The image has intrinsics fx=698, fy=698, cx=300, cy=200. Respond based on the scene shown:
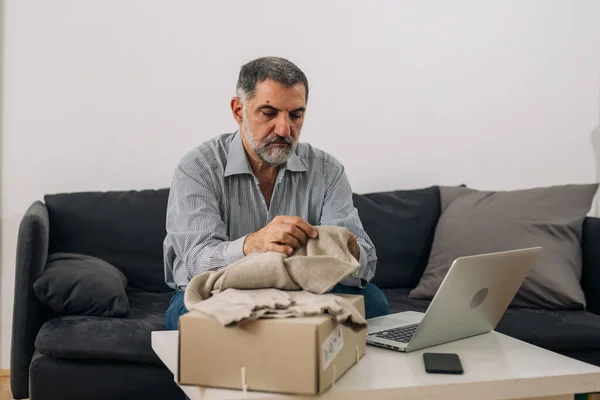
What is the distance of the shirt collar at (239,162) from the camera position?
2035mm

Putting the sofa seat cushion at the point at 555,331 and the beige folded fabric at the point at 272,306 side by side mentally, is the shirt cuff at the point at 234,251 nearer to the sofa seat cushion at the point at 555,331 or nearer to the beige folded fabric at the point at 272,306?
the beige folded fabric at the point at 272,306

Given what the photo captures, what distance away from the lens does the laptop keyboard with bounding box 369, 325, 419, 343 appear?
4.79ft

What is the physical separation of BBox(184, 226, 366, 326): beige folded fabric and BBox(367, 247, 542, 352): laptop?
0.61ft

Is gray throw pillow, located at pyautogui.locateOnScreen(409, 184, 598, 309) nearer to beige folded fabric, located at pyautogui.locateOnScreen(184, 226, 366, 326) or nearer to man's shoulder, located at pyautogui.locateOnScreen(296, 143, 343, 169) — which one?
man's shoulder, located at pyautogui.locateOnScreen(296, 143, 343, 169)

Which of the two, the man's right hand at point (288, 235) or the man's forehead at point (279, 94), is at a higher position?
the man's forehead at point (279, 94)

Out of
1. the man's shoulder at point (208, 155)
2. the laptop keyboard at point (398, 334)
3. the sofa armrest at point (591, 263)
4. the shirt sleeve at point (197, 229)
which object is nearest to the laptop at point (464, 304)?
the laptop keyboard at point (398, 334)

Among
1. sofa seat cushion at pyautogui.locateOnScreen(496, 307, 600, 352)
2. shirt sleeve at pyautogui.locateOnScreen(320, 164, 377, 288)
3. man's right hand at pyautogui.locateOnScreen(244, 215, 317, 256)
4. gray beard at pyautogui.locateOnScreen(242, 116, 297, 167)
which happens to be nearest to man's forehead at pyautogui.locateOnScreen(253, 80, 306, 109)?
gray beard at pyautogui.locateOnScreen(242, 116, 297, 167)

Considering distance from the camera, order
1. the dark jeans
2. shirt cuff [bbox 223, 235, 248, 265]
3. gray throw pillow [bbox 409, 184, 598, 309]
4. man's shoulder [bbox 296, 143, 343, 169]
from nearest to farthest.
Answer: shirt cuff [bbox 223, 235, 248, 265], the dark jeans, man's shoulder [bbox 296, 143, 343, 169], gray throw pillow [bbox 409, 184, 598, 309]

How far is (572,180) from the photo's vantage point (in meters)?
3.14

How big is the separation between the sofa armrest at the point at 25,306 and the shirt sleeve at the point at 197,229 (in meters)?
0.49

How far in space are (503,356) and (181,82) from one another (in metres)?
1.97

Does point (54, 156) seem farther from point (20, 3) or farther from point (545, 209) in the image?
point (545, 209)

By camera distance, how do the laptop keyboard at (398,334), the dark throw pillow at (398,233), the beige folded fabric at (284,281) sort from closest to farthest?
1. the beige folded fabric at (284,281)
2. the laptop keyboard at (398,334)
3. the dark throw pillow at (398,233)

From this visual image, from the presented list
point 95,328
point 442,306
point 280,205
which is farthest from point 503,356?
point 95,328
